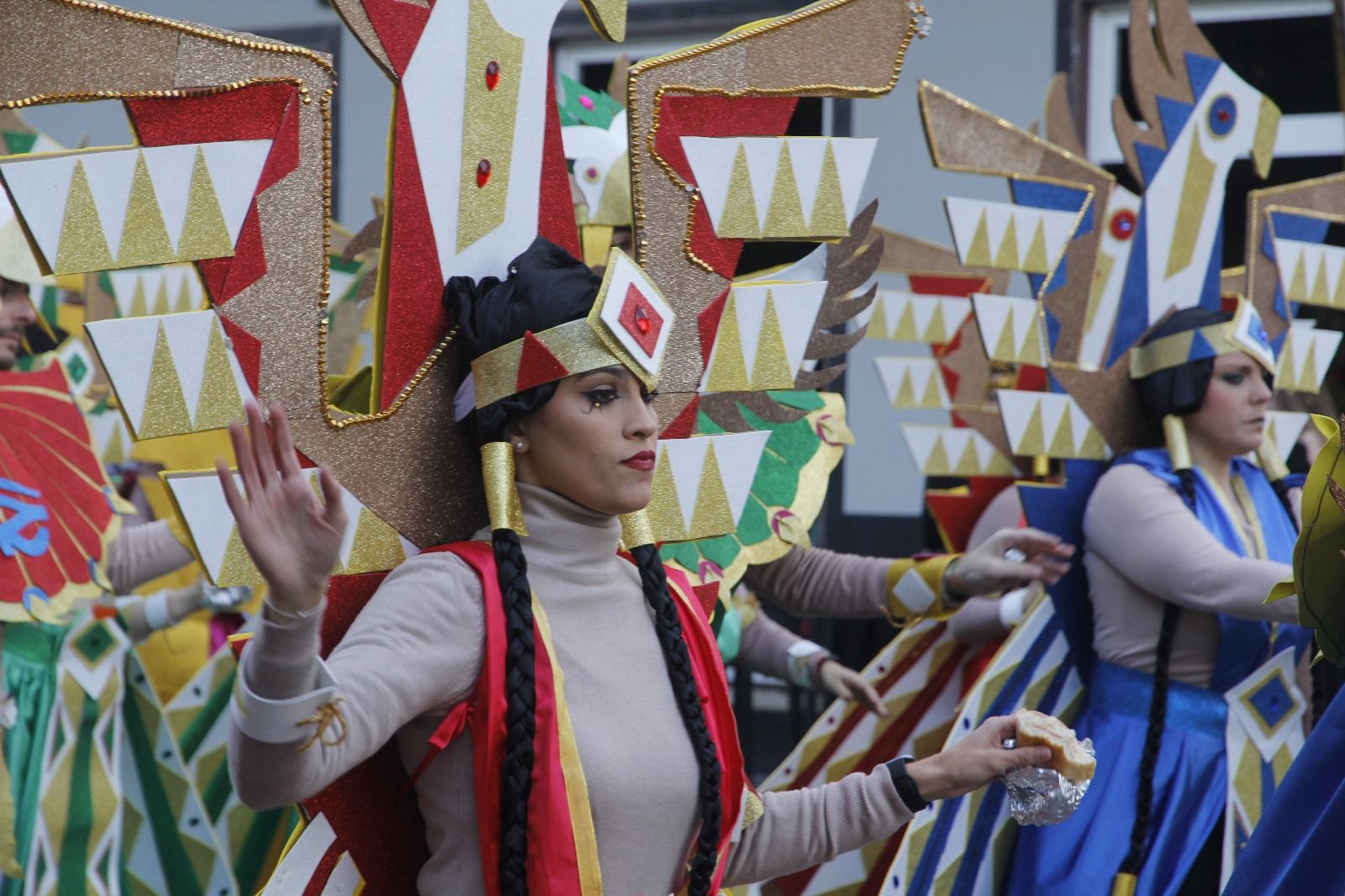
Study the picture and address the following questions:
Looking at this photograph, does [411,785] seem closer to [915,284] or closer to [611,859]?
[611,859]

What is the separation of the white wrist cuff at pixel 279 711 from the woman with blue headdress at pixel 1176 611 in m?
2.11

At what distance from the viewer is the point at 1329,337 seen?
431 centimetres

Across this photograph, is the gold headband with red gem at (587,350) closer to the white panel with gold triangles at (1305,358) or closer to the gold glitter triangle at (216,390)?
the gold glitter triangle at (216,390)

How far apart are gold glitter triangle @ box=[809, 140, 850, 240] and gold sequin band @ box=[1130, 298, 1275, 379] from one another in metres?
1.53

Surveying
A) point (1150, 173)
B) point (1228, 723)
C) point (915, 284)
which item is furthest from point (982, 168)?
point (915, 284)

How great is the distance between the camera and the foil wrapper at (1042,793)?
6.95ft

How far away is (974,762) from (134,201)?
3.80ft

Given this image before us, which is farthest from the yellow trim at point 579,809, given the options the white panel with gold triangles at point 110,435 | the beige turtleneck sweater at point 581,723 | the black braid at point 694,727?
the white panel with gold triangles at point 110,435

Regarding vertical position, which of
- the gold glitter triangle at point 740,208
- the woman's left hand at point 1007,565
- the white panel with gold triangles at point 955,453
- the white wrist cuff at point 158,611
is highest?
the gold glitter triangle at point 740,208

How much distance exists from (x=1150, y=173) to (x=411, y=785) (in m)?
2.60

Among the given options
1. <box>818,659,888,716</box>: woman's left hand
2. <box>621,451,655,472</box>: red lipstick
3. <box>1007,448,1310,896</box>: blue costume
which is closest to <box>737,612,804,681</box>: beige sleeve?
<box>818,659,888,716</box>: woman's left hand

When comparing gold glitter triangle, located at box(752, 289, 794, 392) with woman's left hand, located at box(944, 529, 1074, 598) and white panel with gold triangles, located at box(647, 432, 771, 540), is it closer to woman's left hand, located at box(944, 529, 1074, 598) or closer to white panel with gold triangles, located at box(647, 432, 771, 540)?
white panel with gold triangles, located at box(647, 432, 771, 540)

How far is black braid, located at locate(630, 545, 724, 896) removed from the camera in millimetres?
2057

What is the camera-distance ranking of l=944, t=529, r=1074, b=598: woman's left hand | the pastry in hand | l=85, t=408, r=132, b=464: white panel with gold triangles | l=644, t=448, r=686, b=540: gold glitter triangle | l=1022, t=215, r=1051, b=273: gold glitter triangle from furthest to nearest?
l=85, t=408, r=132, b=464: white panel with gold triangles
l=1022, t=215, r=1051, b=273: gold glitter triangle
l=944, t=529, r=1074, b=598: woman's left hand
l=644, t=448, r=686, b=540: gold glitter triangle
the pastry in hand
